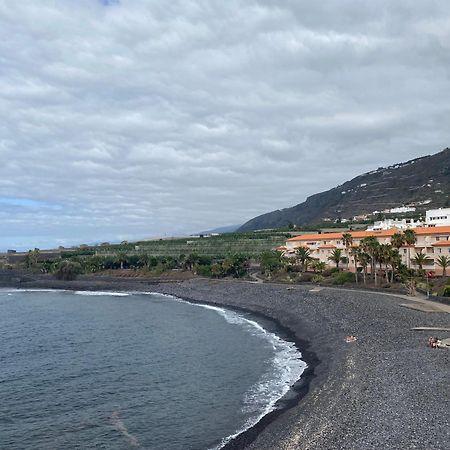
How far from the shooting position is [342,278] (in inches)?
2968

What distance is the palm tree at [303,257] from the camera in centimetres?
9050

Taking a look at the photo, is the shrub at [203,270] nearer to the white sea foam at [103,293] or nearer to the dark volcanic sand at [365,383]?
the white sea foam at [103,293]

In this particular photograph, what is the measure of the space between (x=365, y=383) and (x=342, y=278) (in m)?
45.7

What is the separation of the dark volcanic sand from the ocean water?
2454mm

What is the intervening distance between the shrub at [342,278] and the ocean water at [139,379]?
17.7 m

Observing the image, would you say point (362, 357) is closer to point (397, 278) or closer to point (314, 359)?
point (314, 359)

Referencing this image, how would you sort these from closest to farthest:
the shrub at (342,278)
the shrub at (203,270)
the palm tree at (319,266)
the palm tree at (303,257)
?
1. the shrub at (342,278)
2. the palm tree at (319,266)
3. the palm tree at (303,257)
4. the shrub at (203,270)

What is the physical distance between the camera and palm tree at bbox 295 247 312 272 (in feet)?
297

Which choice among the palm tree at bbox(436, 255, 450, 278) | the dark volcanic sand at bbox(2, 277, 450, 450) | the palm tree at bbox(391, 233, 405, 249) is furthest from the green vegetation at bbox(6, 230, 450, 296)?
the dark volcanic sand at bbox(2, 277, 450, 450)

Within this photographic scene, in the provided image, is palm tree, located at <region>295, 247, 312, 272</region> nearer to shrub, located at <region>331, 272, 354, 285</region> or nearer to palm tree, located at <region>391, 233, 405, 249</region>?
shrub, located at <region>331, 272, 354, 285</region>

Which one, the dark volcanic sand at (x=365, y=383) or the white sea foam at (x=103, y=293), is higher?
the white sea foam at (x=103, y=293)

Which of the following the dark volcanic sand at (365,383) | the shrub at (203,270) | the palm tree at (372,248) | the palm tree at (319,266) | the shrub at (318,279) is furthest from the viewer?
the shrub at (203,270)

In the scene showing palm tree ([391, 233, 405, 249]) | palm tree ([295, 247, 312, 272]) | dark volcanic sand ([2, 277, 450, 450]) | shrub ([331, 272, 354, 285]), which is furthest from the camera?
palm tree ([295, 247, 312, 272])

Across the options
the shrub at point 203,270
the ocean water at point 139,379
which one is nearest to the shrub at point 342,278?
the ocean water at point 139,379
